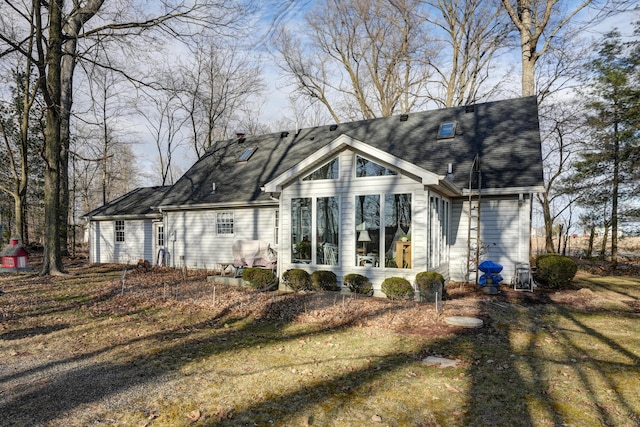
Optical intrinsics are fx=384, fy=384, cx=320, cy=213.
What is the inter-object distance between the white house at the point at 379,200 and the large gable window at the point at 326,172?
0.03 m

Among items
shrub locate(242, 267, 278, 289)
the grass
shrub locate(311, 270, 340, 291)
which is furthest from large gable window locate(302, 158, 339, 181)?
the grass

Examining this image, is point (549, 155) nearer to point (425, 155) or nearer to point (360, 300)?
point (425, 155)

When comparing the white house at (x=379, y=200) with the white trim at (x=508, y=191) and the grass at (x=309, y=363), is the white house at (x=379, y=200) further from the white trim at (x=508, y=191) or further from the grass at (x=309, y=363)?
the grass at (x=309, y=363)

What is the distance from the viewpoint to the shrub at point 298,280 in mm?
10102

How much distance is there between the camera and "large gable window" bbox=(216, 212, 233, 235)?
15289 millimetres

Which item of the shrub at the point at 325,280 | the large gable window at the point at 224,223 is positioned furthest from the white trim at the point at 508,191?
the large gable window at the point at 224,223

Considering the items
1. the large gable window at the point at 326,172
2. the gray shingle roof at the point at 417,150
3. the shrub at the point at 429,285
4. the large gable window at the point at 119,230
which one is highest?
the gray shingle roof at the point at 417,150

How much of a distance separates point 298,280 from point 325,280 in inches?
29.2

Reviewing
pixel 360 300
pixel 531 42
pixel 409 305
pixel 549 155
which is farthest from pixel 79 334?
pixel 549 155

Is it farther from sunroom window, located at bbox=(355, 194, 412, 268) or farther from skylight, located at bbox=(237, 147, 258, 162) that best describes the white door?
sunroom window, located at bbox=(355, 194, 412, 268)

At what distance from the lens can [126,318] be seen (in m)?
7.41

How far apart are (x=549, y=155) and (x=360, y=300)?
68.5 feet

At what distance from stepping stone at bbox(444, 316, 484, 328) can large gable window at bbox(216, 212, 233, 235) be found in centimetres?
1014

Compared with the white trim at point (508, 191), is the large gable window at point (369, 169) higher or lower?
higher
